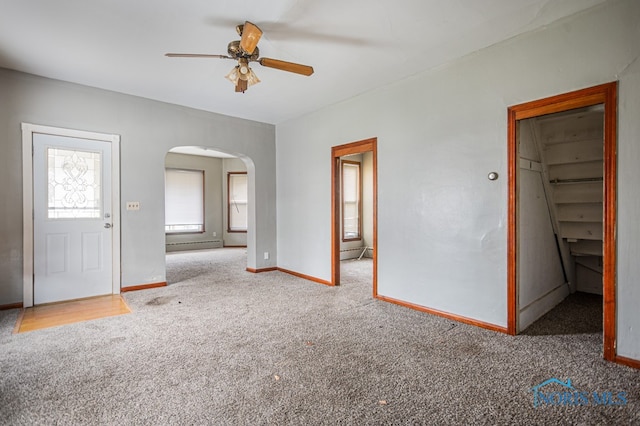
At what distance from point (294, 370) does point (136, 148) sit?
12.6 feet

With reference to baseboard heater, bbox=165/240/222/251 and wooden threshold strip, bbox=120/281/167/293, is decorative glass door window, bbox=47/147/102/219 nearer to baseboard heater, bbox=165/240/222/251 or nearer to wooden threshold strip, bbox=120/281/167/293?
wooden threshold strip, bbox=120/281/167/293

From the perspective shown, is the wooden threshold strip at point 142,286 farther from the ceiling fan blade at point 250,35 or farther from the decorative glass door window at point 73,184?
the ceiling fan blade at point 250,35

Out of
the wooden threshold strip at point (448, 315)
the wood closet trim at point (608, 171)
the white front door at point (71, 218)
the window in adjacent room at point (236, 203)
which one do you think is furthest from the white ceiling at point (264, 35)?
the window in adjacent room at point (236, 203)

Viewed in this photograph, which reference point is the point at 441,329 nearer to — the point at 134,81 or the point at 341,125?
the point at 341,125

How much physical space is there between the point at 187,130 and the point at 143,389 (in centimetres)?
391

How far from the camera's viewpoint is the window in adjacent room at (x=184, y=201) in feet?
29.1

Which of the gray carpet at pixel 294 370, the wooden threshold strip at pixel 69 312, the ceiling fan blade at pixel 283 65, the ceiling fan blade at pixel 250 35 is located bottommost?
the gray carpet at pixel 294 370

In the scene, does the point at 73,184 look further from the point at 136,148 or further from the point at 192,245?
the point at 192,245

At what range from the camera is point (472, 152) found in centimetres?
321

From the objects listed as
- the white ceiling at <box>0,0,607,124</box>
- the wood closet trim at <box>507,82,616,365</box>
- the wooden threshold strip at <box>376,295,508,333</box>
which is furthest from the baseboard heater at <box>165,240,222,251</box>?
the wood closet trim at <box>507,82,616,365</box>

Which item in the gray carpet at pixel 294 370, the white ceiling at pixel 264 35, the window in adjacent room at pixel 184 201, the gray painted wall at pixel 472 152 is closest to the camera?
the gray carpet at pixel 294 370

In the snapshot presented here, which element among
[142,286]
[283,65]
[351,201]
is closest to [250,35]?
[283,65]

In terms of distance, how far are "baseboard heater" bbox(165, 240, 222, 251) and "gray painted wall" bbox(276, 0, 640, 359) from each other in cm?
565

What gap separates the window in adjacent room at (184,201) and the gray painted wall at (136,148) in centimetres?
413
